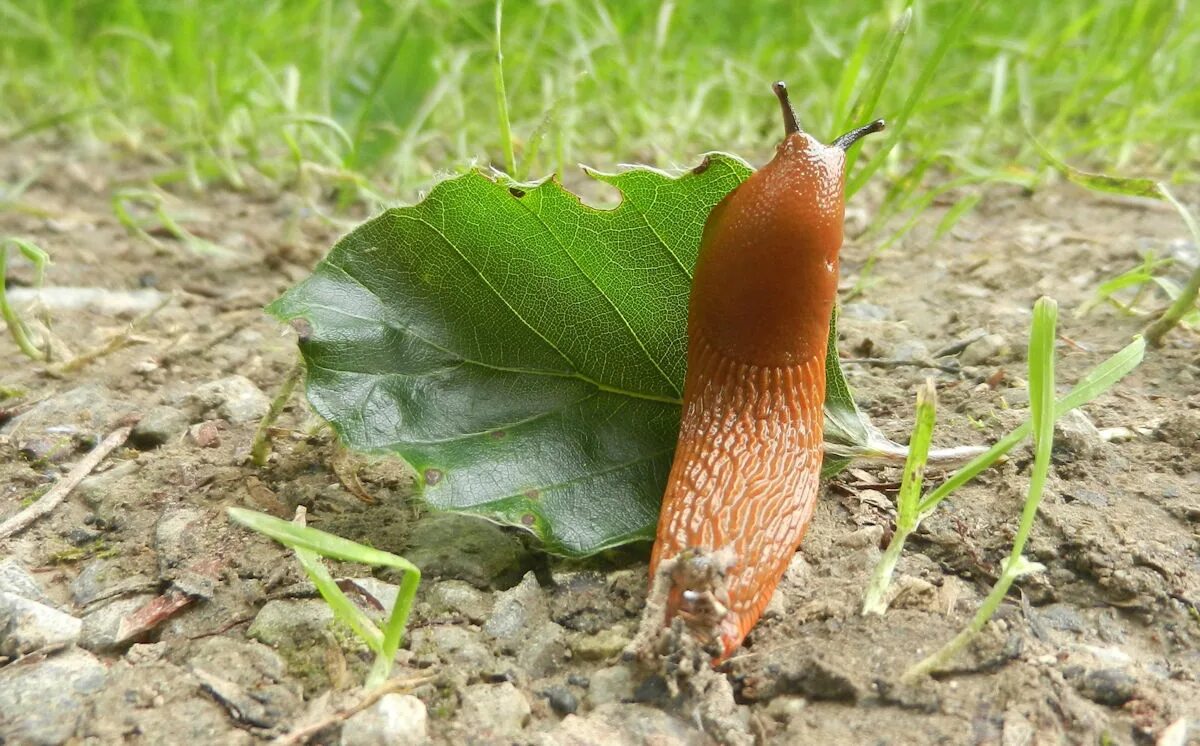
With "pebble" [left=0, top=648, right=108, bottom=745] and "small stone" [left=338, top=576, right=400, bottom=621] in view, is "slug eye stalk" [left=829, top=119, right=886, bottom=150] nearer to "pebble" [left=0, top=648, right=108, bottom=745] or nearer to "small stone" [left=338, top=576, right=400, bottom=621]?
"small stone" [left=338, top=576, right=400, bottom=621]

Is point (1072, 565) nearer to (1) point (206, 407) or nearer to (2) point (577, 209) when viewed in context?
(2) point (577, 209)

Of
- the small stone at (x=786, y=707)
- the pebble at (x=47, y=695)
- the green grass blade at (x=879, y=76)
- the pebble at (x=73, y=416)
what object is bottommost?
the pebble at (x=73, y=416)

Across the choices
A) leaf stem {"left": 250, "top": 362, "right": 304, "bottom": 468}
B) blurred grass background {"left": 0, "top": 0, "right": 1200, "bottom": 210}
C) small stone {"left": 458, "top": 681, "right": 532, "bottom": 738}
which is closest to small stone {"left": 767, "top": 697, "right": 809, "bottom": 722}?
small stone {"left": 458, "top": 681, "right": 532, "bottom": 738}

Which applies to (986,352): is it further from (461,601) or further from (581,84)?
(581,84)

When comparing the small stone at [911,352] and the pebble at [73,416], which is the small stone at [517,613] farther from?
the small stone at [911,352]

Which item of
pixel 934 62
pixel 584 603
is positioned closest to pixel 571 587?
pixel 584 603

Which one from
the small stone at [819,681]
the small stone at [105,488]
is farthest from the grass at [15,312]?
the small stone at [819,681]
